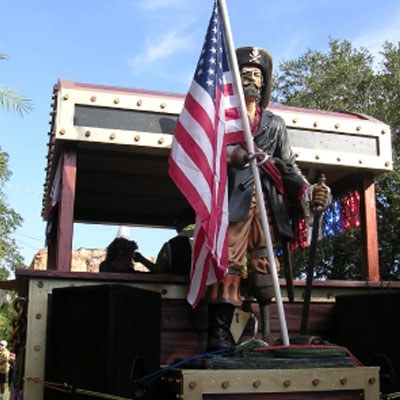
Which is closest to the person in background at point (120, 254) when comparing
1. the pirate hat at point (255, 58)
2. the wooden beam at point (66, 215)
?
the wooden beam at point (66, 215)

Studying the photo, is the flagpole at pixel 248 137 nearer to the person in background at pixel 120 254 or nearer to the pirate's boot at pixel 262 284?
the pirate's boot at pixel 262 284

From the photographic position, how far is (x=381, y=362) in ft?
12.9

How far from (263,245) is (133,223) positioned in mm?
3948

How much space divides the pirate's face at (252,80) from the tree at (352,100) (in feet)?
39.4

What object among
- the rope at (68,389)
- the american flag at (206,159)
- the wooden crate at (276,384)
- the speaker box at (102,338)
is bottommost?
the rope at (68,389)

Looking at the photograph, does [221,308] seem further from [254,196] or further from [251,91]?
[251,91]

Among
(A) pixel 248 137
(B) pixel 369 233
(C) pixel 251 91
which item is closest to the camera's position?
(A) pixel 248 137

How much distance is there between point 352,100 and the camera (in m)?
20.1

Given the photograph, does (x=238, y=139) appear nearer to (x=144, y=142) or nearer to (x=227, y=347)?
(x=144, y=142)

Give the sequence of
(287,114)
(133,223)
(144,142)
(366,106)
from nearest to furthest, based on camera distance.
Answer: (144,142)
(287,114)
(133,223)
(366,106)

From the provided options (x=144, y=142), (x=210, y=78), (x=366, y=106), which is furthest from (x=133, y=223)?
(x=366, y=106)

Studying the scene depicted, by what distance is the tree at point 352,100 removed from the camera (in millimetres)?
16016

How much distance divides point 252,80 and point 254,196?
0.84 metres

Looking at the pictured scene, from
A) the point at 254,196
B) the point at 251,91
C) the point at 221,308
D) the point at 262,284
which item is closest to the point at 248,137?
the point at 254,196
